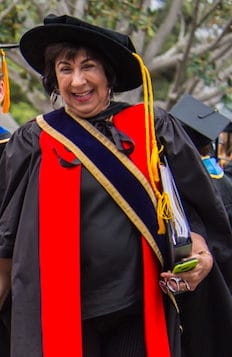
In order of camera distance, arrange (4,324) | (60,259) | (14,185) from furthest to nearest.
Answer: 1. (4,324)
2. (14,185)
3. (60,259)

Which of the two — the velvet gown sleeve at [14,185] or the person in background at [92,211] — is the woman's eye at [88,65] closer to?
the person in background at [92,211]

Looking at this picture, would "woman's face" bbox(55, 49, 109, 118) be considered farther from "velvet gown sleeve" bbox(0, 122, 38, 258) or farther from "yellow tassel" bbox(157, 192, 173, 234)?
"yellow tassel" bbox(157, 192, 173, 234)

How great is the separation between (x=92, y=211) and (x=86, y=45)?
0.60 metres

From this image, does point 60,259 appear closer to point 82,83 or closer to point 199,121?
point 82,83

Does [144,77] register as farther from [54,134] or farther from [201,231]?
[201,231]

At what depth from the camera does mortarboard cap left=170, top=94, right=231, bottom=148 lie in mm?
3812

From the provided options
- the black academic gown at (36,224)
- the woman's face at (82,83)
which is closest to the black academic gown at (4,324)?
the black academic gown at (36,224)

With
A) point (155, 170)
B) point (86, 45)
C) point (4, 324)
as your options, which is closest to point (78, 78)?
point (86, 45)

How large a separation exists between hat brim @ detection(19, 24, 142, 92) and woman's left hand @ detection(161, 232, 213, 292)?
671mm

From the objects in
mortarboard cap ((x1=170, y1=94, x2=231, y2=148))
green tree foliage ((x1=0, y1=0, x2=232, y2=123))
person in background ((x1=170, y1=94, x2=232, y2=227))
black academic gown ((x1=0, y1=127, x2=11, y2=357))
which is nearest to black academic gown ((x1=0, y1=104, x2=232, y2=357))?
black academic gown ((x1=0, y1=127, x2=11, y2=357))

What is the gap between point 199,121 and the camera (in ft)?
12.7

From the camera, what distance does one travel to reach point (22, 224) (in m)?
2.42

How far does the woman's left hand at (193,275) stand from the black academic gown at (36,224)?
119mm

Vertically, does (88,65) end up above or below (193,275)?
above
